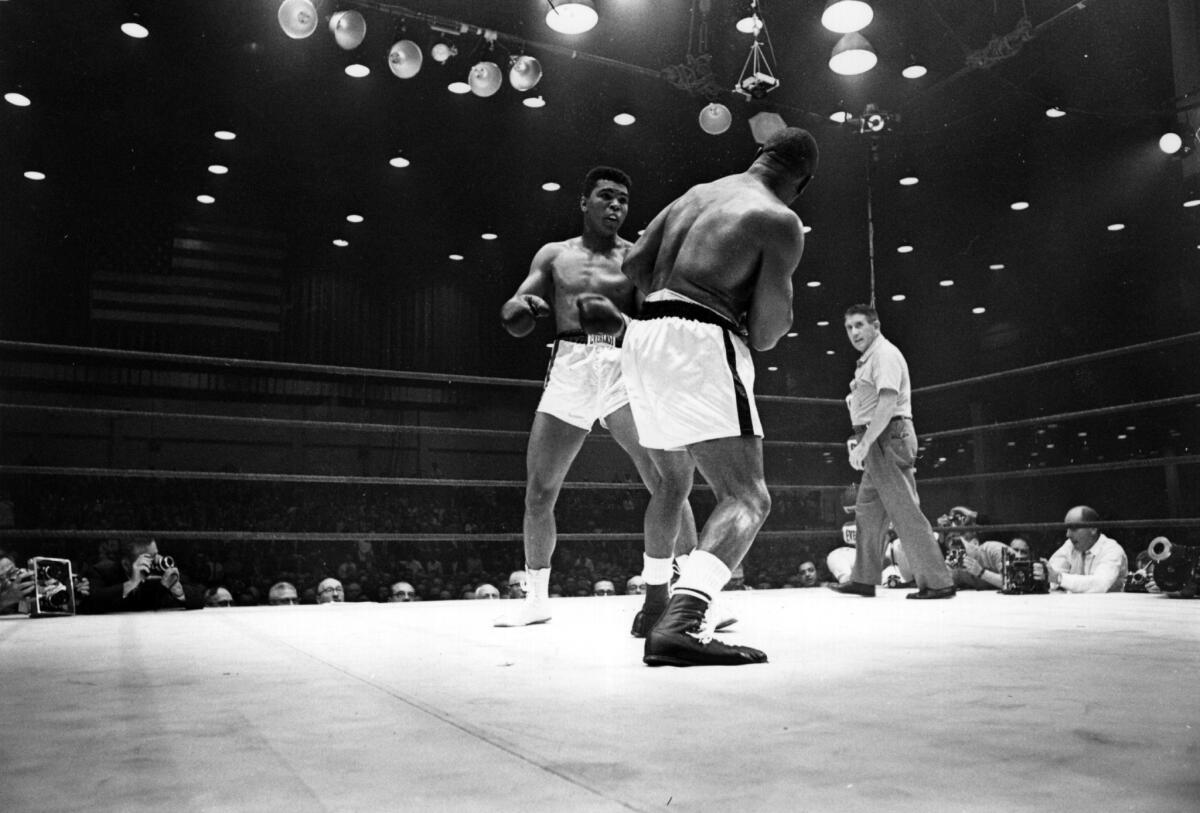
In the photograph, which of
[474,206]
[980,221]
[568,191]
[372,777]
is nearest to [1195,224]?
[980,221]

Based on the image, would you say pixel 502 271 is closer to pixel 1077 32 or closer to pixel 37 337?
pixel 37 337

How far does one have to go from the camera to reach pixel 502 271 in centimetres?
971

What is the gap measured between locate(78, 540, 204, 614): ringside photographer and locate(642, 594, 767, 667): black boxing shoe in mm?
2790

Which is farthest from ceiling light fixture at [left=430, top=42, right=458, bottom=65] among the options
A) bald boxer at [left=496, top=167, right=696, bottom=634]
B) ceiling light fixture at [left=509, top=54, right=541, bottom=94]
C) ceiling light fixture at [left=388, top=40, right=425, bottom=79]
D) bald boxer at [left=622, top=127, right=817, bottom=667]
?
bald boxer at [left=622, top=127, right=817, bottom=667]

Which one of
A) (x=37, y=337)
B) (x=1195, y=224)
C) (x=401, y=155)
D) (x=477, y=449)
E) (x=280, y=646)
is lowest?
(x=280, y=646)

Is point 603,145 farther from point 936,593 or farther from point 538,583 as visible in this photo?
point 538,583

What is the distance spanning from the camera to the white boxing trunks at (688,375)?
2.07 metres

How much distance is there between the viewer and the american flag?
800 cm

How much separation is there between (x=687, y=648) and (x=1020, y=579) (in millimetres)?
3133

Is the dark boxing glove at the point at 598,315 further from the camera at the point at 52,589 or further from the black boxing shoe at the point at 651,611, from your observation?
the camera at the point at 52,589

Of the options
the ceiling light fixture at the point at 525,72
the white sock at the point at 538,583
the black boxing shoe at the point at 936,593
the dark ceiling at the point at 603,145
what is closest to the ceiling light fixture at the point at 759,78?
the dark ceiling at the point at 603,145

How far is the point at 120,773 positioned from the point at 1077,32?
6.31 metres

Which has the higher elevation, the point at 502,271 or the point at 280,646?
the point at 502,271

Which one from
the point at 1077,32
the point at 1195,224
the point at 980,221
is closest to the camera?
the point at 1077,32
